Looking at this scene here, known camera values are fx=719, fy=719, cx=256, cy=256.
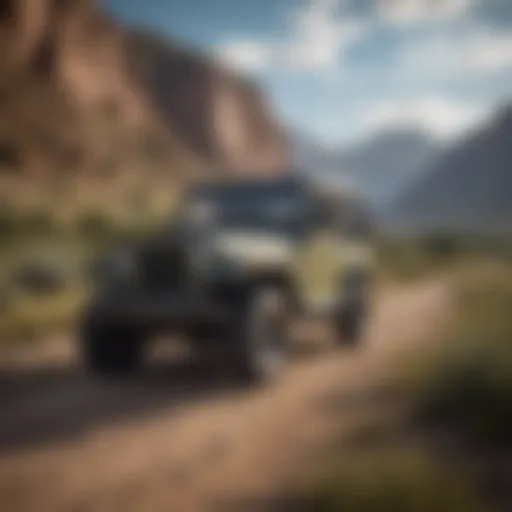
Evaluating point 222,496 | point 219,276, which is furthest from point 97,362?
point 222,496

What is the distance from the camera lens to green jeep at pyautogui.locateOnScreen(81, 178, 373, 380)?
4.98 meters

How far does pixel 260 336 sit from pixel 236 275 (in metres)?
0.52

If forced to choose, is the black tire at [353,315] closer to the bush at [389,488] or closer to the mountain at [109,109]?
the mountain at [109,109]

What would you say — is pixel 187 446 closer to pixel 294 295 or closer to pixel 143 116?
pixel 294 295

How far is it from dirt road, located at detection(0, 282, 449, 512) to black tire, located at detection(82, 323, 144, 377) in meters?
0.20

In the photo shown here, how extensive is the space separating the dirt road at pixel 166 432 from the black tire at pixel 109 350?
0.20 m

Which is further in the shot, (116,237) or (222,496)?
(116,237)

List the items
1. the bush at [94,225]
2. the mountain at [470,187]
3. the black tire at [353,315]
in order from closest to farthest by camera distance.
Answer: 1. the mountain at [470,187]
2. the black tire at [353,315]
3. the bush at [94,225]

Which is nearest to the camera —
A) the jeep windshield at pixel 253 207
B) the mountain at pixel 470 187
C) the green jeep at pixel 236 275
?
the mountain at pixel 470 187

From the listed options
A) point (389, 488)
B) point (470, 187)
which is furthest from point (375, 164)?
point (389, 488)

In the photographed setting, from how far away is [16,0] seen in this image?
5227 mm

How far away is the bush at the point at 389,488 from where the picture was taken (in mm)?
2814

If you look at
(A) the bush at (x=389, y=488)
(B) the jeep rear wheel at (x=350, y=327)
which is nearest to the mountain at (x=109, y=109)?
(B) the jeep rear wheel at (x=350, y=327)

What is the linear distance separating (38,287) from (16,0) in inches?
106
